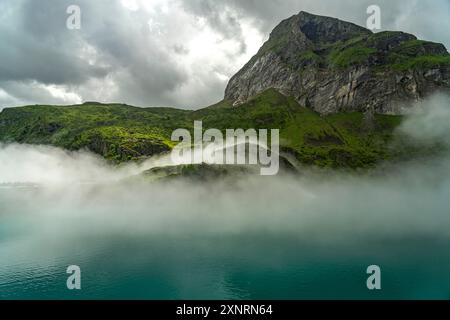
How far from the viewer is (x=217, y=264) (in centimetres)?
9725

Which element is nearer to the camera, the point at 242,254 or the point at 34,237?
the point at 242,254

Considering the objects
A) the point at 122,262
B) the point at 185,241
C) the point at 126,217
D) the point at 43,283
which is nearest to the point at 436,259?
the point at 185,241

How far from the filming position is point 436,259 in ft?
341

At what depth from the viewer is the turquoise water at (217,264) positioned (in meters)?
78.8

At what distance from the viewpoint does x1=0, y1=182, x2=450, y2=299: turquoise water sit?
258ft
